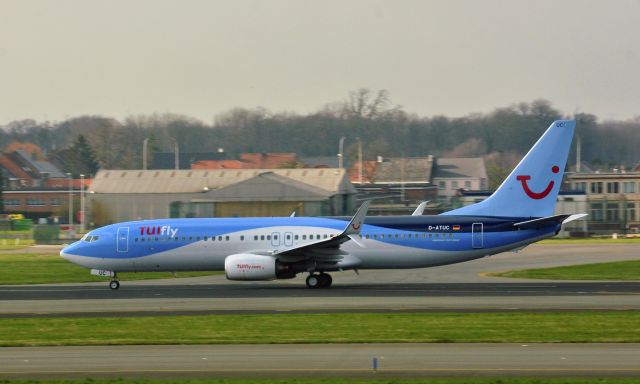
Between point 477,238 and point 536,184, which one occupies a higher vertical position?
point 536,184

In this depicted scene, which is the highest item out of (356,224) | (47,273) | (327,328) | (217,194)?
(217,194)

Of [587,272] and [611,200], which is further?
[611,200]

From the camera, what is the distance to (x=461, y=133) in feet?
472

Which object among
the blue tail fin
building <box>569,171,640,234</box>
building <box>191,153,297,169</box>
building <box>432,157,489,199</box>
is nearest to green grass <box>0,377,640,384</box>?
the blue tail fin

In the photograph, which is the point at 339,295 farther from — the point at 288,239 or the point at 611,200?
the point at 611,200

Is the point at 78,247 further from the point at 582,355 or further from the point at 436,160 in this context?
the point at 436,160

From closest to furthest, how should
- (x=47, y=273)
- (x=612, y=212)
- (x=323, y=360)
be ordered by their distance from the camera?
(x=323, y=360)
(x=47, y=273)
(x=612, y=212)

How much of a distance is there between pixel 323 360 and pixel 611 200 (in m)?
75.9

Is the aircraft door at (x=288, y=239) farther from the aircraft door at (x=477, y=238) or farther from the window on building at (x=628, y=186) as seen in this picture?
the window on building at (x=628, y=186)

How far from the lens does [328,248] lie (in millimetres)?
38125

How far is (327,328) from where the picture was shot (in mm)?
25406

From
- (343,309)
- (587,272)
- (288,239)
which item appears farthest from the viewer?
(587,272)

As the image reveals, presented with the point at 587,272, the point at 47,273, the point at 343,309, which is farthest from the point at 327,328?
→ the point at 47,273

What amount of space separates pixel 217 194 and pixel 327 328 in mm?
45321
